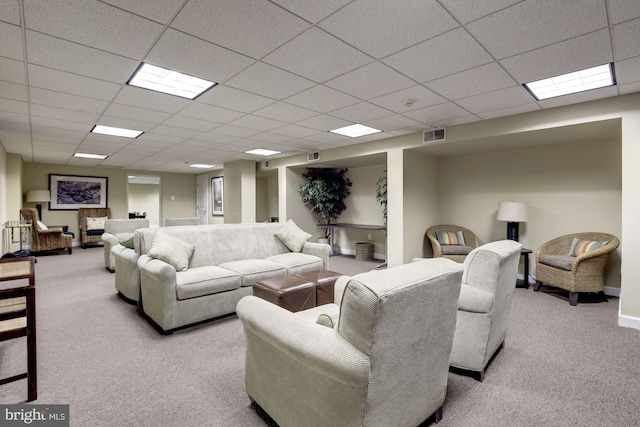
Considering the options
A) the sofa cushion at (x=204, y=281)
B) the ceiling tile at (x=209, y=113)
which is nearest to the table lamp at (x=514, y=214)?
the sofa cushion at (x=204, y=281)

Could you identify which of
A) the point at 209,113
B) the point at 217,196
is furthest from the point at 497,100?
the point at 217,196

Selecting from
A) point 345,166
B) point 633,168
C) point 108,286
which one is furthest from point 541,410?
point 345,166

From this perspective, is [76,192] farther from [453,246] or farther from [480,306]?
[480,306]

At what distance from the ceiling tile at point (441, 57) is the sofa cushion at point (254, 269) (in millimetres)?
2456

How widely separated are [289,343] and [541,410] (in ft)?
5.33

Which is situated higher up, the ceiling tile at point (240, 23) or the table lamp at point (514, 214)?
the ceiling tile at point (240, 23)

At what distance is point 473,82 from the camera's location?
115 inches

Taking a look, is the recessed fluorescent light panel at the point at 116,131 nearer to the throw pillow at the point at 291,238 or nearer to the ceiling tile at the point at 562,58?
the throw pillow at the point at 291,238

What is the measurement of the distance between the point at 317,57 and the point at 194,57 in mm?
977

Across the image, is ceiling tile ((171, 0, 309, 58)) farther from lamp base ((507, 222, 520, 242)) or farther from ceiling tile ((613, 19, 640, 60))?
lamp base ((507, 222, 520, 242))

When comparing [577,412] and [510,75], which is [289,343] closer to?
[577,412]

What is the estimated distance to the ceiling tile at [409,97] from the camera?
3.17 metres

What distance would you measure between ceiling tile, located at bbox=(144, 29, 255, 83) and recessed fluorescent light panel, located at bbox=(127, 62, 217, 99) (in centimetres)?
18

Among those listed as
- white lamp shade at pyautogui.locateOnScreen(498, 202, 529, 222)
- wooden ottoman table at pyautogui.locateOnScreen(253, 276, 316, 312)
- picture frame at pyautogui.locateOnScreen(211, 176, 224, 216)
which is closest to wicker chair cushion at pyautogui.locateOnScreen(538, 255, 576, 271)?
white lamp shade at pyautogui.locateOnScreen(498, 202, 529, 222)
